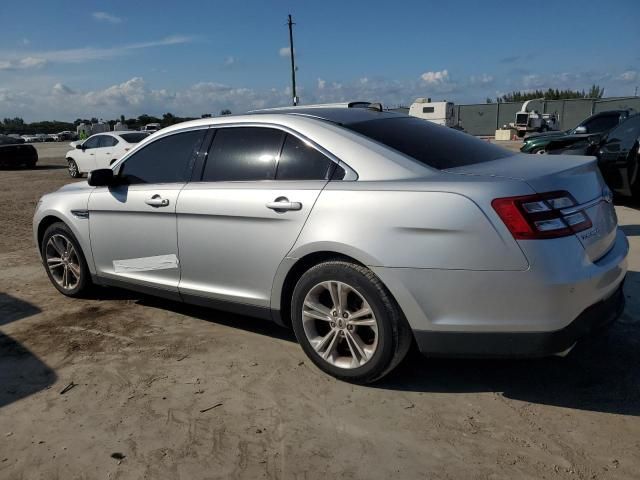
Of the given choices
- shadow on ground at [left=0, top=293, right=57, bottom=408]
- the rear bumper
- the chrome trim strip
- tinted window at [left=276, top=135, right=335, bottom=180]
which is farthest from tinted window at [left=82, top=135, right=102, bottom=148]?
the chrome trim strip

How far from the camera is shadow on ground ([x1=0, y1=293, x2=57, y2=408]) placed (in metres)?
3.37

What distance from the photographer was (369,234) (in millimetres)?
2955

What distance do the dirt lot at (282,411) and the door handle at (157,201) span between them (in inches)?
39.3

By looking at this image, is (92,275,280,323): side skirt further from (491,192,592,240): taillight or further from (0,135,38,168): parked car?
(0,135,38,168): parked car

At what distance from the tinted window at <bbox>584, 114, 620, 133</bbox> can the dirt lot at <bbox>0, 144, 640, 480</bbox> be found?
380 inches

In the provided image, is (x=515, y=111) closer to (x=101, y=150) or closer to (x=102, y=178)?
(x=101, y=150)

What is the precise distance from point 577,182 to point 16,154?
2454cm

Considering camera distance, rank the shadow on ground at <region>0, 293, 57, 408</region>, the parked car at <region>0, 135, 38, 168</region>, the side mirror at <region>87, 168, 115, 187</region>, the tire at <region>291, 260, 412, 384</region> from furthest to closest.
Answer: the parked car at <region>0, 135, 38, 168</region> < the side mirror at <region>87, 168, 115, 187</region> < the shadow on ground at <region>0, 293, 57, 408</region> < the tire at <region>291, 260, 412, 384</region>

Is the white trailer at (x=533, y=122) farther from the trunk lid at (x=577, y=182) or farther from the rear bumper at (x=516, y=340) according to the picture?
the rear bumper at (x=516, y=340)

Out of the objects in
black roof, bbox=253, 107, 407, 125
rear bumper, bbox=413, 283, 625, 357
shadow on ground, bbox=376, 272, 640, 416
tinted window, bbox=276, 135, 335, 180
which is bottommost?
shadow on ground, bbox=376, 272, 640, 416

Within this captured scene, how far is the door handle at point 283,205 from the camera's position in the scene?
3.27 meters

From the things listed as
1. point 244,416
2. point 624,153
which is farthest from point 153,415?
point 624,153

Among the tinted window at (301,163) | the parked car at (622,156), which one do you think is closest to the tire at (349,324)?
the tinted window at (301,163)

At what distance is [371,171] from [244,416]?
1.53 metres
